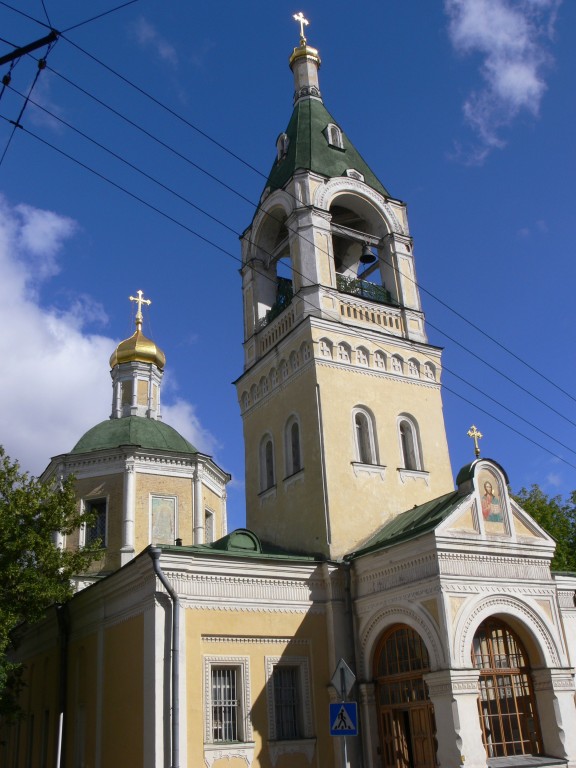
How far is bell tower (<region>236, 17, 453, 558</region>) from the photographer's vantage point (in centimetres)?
1797

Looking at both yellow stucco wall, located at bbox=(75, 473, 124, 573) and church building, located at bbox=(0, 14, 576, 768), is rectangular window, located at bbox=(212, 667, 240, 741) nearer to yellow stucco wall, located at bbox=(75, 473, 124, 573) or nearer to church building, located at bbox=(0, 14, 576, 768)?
church building, located at bbox=(0, 14, 576, 768)

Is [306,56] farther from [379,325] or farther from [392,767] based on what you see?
[392,767]

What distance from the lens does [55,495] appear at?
17.5 meters

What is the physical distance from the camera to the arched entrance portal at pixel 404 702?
46.3 ft

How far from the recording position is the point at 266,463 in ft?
67.1

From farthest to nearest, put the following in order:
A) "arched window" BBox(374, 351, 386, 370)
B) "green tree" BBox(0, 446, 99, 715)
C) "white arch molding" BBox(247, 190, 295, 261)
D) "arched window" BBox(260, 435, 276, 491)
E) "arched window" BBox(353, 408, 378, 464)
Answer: "white arch molding" BBox(247, 190, 295, 261) < "arched window" BBox(260, 435, 276, 491) < "arched window" BBox(374, 351, 386, 370) < "arched window" BBox(353, 408, 378, 464) < "green tree" BBox(0, 446, 99, 715)

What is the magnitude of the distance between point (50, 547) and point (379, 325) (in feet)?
31.9

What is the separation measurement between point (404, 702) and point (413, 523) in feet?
11.6

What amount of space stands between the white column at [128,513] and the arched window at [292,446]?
21.3ft

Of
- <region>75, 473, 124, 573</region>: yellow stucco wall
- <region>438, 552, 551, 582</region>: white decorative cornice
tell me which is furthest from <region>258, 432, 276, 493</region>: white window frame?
<region>438, 552, 551, 582</region>: white decorative cornice

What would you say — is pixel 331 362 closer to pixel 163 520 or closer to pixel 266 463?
pixel 266 463

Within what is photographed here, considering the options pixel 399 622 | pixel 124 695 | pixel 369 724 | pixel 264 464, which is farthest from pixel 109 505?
pixel 399 622

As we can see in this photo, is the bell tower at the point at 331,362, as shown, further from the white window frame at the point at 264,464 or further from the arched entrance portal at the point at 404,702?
the arched entrance portal at the point at 404,702

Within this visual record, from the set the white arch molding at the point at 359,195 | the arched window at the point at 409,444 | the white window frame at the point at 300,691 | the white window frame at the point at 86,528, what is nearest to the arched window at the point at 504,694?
the white window frame at the point at 300,691
